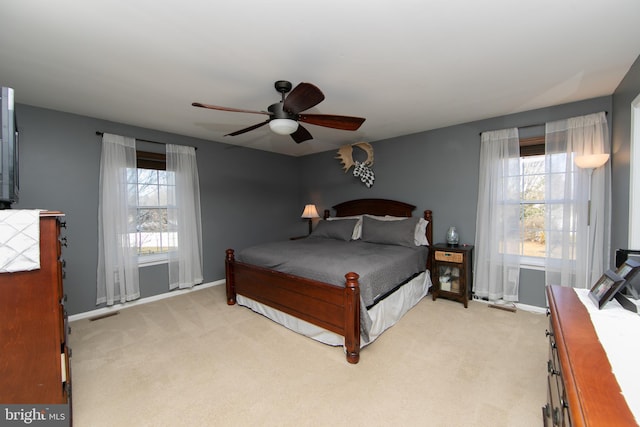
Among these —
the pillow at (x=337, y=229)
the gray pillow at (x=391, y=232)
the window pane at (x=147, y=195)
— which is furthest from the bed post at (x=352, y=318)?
the window pane at (x=147, y=195)

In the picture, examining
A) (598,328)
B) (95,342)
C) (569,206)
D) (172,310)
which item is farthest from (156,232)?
(569,206)

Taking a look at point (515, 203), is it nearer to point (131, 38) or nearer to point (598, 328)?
point (598, 328)

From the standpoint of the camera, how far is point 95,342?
8.30 feet

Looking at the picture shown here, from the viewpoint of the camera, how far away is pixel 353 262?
2.64m

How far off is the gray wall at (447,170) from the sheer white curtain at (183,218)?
105 inches

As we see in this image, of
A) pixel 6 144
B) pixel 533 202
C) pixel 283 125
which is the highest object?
pixel 283 125

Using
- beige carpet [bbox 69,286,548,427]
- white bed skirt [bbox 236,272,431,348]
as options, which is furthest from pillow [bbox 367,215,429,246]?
beige carpet [bbox 69,286,548,427]

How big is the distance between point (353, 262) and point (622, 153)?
2.53m

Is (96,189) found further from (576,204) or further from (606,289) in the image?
(576,204)

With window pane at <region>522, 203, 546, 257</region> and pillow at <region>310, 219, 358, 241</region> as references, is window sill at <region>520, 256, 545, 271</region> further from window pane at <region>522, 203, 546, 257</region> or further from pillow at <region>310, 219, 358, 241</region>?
pillow at <region>310, 219, 358, 241</region>

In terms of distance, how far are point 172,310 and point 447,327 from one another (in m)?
3.21

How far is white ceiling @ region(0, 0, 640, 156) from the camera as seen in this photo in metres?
1.51

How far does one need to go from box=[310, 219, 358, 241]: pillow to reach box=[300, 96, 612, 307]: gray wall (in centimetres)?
71

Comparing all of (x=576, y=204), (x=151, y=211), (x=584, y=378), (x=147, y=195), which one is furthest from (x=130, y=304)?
(x=576, y=204)
